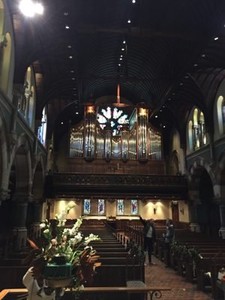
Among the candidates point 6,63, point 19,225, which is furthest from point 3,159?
point 19,225

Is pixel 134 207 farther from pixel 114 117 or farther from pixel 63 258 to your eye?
pixel 63 258

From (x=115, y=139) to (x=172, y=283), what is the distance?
1516 cm

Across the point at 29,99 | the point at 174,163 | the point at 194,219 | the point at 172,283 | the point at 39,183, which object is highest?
the point at 29,99

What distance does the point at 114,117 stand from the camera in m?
23.5

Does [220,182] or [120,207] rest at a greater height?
Result: [220,182]

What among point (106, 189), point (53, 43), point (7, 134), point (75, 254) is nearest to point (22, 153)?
point (7, 134)

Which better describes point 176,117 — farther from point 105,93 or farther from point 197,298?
point 197,298

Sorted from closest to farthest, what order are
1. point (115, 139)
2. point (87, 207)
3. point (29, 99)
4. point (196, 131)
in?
1. point (29, 99)
2. point (196, 131)
3. point (115, 139)
4. point (87, 207)

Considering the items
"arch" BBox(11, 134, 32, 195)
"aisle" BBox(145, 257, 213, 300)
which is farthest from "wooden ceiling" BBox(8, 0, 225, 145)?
"aisle" BBox(145, 257, 213, 300)

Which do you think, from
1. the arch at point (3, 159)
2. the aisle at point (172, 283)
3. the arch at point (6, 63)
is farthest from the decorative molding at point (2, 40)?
the aisle at point (172, 283)

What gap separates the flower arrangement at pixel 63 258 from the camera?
2.38 meters

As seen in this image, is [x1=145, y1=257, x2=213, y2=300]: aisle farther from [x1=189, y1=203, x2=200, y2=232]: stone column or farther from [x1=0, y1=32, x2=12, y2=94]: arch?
[x1=189, y1=203, x2=200, y2=232]: stone column

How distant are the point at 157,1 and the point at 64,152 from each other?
1449 cm

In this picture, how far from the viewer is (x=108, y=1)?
10.6 meters
